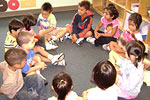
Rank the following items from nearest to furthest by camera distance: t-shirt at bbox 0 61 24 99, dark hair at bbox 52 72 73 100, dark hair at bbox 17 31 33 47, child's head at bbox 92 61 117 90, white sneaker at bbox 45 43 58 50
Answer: dark hair at bbox 52 72 73 100 < child's head at bbox 92 61 117 90 < t-shirt at bbox 0 61 24 99 < dark hair at bbox 17 31 33 47 < white sneaker at bbox 45 43 58 50

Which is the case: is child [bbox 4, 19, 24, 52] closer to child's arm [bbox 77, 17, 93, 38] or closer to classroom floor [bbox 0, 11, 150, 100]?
classroom floor [bbox 0, 11, 150, 100]

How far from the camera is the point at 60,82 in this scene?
137cm

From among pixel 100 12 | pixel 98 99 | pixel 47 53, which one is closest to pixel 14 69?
pixel 98 99

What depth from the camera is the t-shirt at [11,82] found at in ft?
5.53

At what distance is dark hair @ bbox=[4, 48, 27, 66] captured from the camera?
169 cm

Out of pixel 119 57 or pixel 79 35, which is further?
pixel 79 35

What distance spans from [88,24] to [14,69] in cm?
181

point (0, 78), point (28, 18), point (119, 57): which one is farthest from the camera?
point (28, 18)

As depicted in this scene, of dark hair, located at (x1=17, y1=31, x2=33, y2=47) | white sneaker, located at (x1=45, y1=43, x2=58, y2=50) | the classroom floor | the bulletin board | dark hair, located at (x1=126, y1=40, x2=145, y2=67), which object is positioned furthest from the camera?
the bulletin board

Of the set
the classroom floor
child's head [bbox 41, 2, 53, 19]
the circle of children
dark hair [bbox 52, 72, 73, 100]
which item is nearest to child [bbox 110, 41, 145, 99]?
the circle of children

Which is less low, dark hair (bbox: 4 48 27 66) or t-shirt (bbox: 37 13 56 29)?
t-shirt (bbox: 37 13 56 29)

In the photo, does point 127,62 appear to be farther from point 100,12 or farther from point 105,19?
point 100,12

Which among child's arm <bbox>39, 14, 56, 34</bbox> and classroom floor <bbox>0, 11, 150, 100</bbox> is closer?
classroom floor <bbox>0, 11, 150, 100</bbox>

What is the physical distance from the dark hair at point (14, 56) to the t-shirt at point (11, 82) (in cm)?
8
